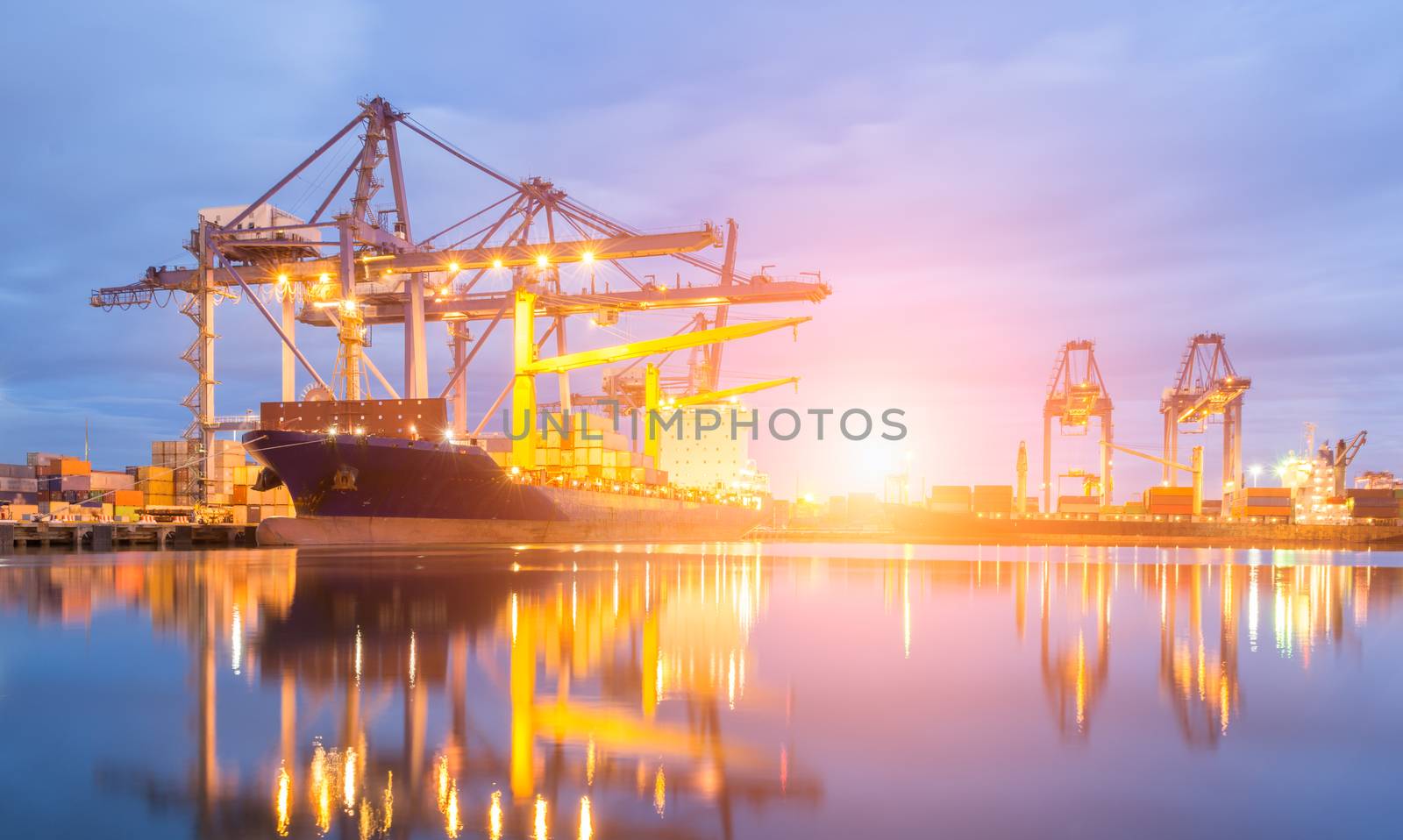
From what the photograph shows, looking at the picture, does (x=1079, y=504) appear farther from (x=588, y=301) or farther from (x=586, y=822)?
(x=586, y=822)

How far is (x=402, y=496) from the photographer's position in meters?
34.8

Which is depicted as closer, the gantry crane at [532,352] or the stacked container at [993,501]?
the gantry crane at [532,352]

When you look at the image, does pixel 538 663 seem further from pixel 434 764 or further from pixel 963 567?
pixel 963 567

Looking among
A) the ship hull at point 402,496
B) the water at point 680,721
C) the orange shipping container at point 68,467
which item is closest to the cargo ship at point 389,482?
the ship hull at point 402,496

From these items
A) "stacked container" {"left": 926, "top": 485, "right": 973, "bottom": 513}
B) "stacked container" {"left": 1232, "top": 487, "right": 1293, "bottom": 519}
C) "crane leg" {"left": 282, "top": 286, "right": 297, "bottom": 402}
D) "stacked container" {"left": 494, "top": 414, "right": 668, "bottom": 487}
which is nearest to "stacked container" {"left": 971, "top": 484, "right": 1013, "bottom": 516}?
"stacked container" {"left": 926, "top": 485, "right": 973, "bottom": 513}

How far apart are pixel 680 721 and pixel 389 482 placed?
30193 mm

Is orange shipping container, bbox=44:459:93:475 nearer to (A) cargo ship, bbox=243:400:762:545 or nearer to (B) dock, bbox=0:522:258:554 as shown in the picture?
(B) dock, bbox=0:522:258:554

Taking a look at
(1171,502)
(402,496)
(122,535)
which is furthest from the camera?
(1171,502)

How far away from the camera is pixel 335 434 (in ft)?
107

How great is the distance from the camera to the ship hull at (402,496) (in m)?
32.7

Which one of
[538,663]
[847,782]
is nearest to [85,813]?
[847,782]

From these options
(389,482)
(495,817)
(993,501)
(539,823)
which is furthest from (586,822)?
(993,501)

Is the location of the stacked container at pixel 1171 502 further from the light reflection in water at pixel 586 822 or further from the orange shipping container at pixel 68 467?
the light reflection in water at pixel 586 822

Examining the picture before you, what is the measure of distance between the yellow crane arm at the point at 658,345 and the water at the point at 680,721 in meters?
30.9
